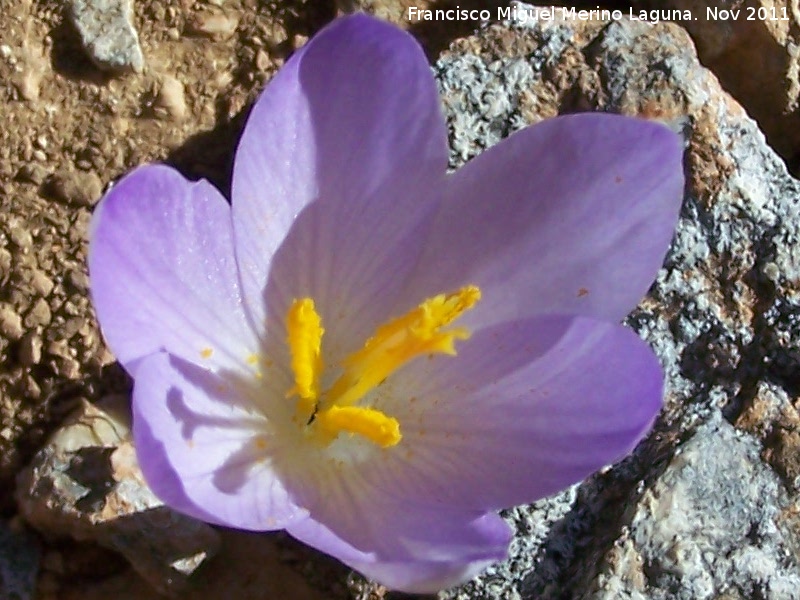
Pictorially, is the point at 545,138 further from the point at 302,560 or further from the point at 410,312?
the point at 302,560

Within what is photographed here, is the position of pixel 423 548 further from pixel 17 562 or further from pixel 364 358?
pixel 17 562

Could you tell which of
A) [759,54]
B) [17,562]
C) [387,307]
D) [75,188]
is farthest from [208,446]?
[759,54]

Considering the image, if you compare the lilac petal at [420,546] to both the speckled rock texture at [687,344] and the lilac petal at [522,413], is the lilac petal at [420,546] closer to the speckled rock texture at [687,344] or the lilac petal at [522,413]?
the lilac petal at [522,413]

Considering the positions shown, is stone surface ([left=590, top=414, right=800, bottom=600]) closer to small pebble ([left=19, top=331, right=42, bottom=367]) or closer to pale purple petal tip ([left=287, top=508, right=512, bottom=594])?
pale purple petal tip ([left=287, top=508, right=512, bottom=594])

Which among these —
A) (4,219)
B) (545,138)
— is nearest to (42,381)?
(4,219)

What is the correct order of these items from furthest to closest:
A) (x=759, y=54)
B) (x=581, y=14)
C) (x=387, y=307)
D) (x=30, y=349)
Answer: (x=759, y=54) → (x=581, y=14) → (x=30, y=349) → (x=387, y=307)

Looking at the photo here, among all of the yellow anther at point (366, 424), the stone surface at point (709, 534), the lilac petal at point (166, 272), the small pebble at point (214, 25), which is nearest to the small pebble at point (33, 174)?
the small pebble at point (214, 25)

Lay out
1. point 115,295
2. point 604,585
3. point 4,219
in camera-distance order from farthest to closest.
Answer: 1. point 4,219
2. point 604,585
3. point 115,295
